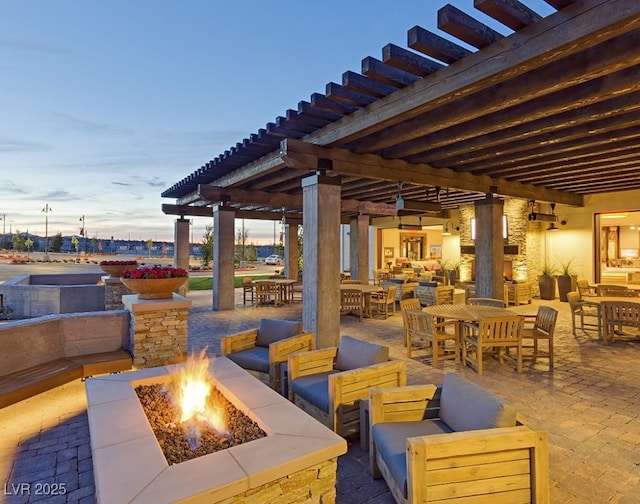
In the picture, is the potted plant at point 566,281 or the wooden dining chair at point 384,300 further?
the potted plant at point 566,281

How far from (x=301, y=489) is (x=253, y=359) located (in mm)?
2452

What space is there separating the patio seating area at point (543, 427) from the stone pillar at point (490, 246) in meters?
2.75

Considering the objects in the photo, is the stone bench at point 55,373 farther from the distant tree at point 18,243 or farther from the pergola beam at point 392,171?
the distant tree at point 18,243

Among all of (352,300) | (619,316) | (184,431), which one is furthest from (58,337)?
(619,316)

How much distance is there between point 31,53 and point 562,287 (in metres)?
16.3

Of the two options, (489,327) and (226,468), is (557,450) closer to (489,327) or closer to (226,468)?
(489,327)

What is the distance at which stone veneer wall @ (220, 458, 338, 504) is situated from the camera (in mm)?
1790

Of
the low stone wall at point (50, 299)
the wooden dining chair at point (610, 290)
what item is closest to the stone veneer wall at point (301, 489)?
the low stone wall at point (50, 299)

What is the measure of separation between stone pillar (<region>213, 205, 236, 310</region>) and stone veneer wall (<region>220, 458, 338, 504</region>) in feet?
29.0

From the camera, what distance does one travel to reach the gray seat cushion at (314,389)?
3.13 meters

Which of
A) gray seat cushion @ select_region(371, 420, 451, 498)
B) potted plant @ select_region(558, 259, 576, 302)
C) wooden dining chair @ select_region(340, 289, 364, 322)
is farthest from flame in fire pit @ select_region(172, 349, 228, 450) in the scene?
potted plant @ select_region(558, 259, 576, 302)

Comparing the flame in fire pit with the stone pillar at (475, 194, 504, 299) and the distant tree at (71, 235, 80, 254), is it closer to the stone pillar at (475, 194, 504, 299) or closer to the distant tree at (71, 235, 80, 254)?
the stone pillar at (475, 194, 504, 299)

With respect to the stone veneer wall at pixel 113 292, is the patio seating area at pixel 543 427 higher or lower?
lower

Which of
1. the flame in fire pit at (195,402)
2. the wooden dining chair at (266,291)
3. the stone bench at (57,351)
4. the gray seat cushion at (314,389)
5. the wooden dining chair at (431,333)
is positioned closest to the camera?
the flame in fire pit at (195,402)
